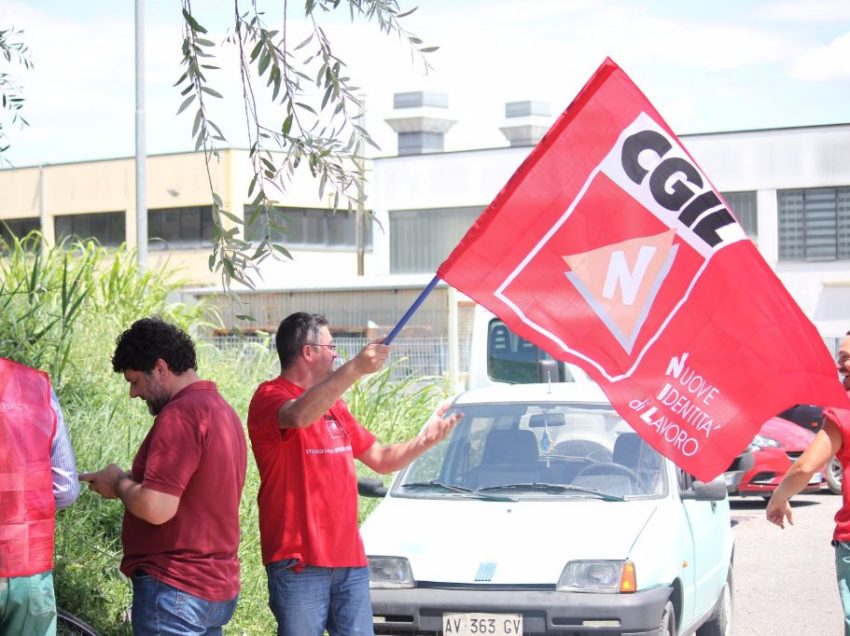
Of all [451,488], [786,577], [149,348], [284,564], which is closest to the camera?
[149,348]

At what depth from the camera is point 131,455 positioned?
9250mm

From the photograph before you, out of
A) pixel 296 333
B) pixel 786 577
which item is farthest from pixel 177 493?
pixel 786 577

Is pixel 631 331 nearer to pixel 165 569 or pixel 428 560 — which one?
pixel 165 569

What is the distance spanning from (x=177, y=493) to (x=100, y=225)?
163 feet

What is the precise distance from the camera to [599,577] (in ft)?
23.4

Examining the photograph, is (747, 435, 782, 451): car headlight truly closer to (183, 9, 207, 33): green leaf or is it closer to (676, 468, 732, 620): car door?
(676, 468, 732, 620): car door

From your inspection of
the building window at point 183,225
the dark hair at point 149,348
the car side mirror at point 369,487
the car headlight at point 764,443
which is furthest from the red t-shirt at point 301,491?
the building window at point 183,225

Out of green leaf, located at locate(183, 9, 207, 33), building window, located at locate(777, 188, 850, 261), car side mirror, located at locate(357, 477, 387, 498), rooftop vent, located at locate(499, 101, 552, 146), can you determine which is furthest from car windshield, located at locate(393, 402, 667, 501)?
rooftop vent, located at locate(499, 101, 552, 146)

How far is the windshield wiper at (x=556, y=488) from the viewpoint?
7.99 meters

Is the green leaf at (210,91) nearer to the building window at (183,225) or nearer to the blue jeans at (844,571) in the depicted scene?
the blue jeans at (844,571)

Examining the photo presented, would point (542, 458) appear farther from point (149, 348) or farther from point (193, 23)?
point (149, 348)

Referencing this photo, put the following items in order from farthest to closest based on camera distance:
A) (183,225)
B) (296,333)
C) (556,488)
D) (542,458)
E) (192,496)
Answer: (183,225) < (542,458) < (556,488) < (296,333) < (192,496)

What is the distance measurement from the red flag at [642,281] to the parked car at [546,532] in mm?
1936

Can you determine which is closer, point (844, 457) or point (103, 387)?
point (844, 457)
